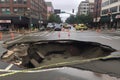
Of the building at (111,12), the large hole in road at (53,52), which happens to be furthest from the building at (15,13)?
the large hole in road at (53,52)

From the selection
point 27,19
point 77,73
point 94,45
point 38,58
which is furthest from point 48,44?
point 27,19

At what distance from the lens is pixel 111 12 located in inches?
3905

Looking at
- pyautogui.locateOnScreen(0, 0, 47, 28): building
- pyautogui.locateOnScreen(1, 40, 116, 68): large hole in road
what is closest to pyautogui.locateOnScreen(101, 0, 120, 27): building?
pyautogui.locateOnScreen(0, 0, 47, 28): building

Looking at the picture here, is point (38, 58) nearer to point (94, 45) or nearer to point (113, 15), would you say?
point (94, 45)

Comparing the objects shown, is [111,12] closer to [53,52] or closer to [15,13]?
[15,13]

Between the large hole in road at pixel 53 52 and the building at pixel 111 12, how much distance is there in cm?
7800

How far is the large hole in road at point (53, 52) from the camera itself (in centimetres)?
1112

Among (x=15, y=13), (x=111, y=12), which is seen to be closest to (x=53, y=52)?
(x=15, y=13)

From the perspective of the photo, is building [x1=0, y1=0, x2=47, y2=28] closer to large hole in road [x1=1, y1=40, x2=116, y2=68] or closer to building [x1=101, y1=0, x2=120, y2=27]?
building [x1=101, y1=0, x2=120, y2=27]

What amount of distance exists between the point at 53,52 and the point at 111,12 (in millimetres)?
87908

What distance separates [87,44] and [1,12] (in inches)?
3404

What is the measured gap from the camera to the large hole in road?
11116 millimetres

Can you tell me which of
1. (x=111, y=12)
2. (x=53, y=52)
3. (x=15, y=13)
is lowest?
(x=53, y=52)

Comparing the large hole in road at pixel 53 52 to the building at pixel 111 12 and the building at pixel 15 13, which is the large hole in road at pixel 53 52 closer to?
the building at pixel 111 12
